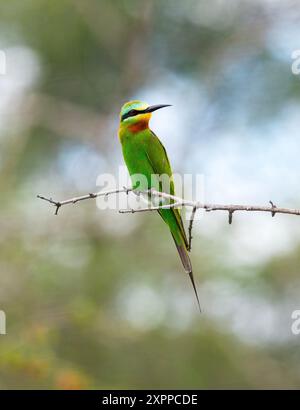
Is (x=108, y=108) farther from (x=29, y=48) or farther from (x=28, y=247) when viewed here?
(x=28, y=247)

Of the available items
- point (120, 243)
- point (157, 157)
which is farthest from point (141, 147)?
point (120, 243)

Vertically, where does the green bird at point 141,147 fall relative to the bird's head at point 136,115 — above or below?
below

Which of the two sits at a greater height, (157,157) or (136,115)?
(136,115)

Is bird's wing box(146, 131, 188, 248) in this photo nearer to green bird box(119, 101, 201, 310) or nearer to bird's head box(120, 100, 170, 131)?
green bird box(119, 101, 201, 310)

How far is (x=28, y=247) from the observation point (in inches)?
343

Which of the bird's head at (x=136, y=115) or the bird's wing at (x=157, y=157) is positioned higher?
the bird's head at (x=136, y=115)

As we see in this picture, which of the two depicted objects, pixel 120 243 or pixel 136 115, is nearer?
pixel 136 115

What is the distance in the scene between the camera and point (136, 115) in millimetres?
3992

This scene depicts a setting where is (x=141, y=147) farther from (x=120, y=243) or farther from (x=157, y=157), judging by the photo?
(x=120, y=243)

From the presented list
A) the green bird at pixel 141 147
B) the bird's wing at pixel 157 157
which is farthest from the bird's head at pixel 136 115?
the bird's wing at pixel 157 157

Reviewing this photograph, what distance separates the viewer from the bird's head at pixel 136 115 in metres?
3.97

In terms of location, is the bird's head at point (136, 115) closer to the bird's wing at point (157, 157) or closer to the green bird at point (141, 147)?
the green bird at point (141, 147)
